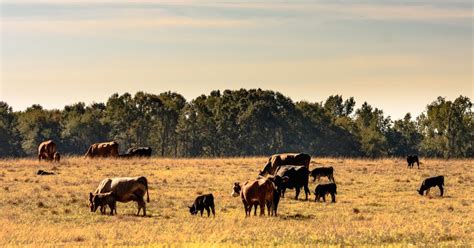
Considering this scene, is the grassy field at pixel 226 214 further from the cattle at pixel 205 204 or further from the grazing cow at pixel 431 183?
the cattle at pixel 205 204

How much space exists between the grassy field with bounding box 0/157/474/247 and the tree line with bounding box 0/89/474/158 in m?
64.9

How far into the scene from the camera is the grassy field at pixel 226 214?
22812 millimetres

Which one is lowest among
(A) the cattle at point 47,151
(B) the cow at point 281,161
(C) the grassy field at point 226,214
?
(C) the grassy field at point 226,214

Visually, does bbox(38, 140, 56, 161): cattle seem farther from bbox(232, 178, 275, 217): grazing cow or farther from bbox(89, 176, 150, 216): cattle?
Answer: bbox(232, 178, 275, 217): grazing cow

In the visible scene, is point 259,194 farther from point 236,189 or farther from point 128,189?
point 236,189

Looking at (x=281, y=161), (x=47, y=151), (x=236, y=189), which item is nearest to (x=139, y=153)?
(x=47, y=151)

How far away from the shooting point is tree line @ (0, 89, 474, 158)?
119625 mm

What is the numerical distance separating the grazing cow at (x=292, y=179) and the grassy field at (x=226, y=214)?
0.71 metres

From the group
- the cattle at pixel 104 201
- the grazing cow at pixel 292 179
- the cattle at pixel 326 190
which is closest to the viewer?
the cattle at pixel 104 201

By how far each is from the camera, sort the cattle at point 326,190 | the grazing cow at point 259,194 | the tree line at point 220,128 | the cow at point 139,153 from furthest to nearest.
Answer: the tree line at point 220,128 < the cow at point 139,153 < the cattle at point 326,190 < the grazing cow at point 259,194

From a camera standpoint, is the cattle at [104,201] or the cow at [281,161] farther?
the cow at [281,161]

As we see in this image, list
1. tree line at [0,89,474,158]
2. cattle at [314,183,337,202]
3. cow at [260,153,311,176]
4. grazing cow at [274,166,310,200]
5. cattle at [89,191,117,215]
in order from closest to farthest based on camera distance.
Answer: cattle at [89,191,117,215] < cattle at [314,183,337,202] < grazing cow at [274,166,310,200] < cow at [260,153,311,176] < tree line at [0,89,474,158]

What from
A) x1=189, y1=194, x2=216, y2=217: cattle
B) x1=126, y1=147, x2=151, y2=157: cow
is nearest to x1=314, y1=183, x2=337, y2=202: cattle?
x1=189, y1=194, x2=216, y2=217: cattle

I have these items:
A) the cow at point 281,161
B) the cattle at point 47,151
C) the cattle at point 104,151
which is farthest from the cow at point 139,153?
the cow at point 281,161
